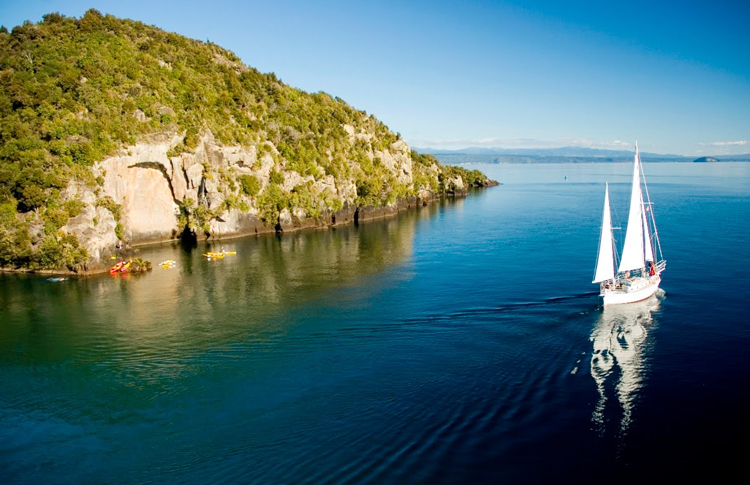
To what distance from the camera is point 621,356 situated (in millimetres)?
35562

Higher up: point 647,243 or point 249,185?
point 249,185

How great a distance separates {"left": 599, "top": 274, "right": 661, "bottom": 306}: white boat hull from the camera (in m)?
45.7

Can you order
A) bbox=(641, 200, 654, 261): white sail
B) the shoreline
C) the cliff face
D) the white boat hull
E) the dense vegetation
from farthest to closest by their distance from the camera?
the cliff face < the shoreline < the dense vegetation < bbox=(641, 200, 654, 261): white sail < the white boat hull

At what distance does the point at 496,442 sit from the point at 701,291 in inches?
1377

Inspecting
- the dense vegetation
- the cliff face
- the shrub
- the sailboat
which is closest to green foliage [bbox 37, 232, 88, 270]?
the dense vegetation

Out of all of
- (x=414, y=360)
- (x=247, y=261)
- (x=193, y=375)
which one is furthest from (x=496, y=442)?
(x=247, y=261)

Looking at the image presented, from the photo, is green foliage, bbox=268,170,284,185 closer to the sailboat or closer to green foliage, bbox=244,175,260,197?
green foliage, bbox=244,175,260,197

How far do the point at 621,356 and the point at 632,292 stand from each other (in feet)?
41.3

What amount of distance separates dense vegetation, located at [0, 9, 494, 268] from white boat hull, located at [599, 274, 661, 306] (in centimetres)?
6251

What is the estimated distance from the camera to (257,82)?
118000 millimetres

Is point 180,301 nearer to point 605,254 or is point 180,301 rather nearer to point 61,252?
point 61,252

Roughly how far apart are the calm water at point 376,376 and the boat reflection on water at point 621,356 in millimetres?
162

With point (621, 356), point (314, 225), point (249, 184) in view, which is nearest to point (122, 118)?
point (249, 184)

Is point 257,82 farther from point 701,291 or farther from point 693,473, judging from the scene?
point 693,473
